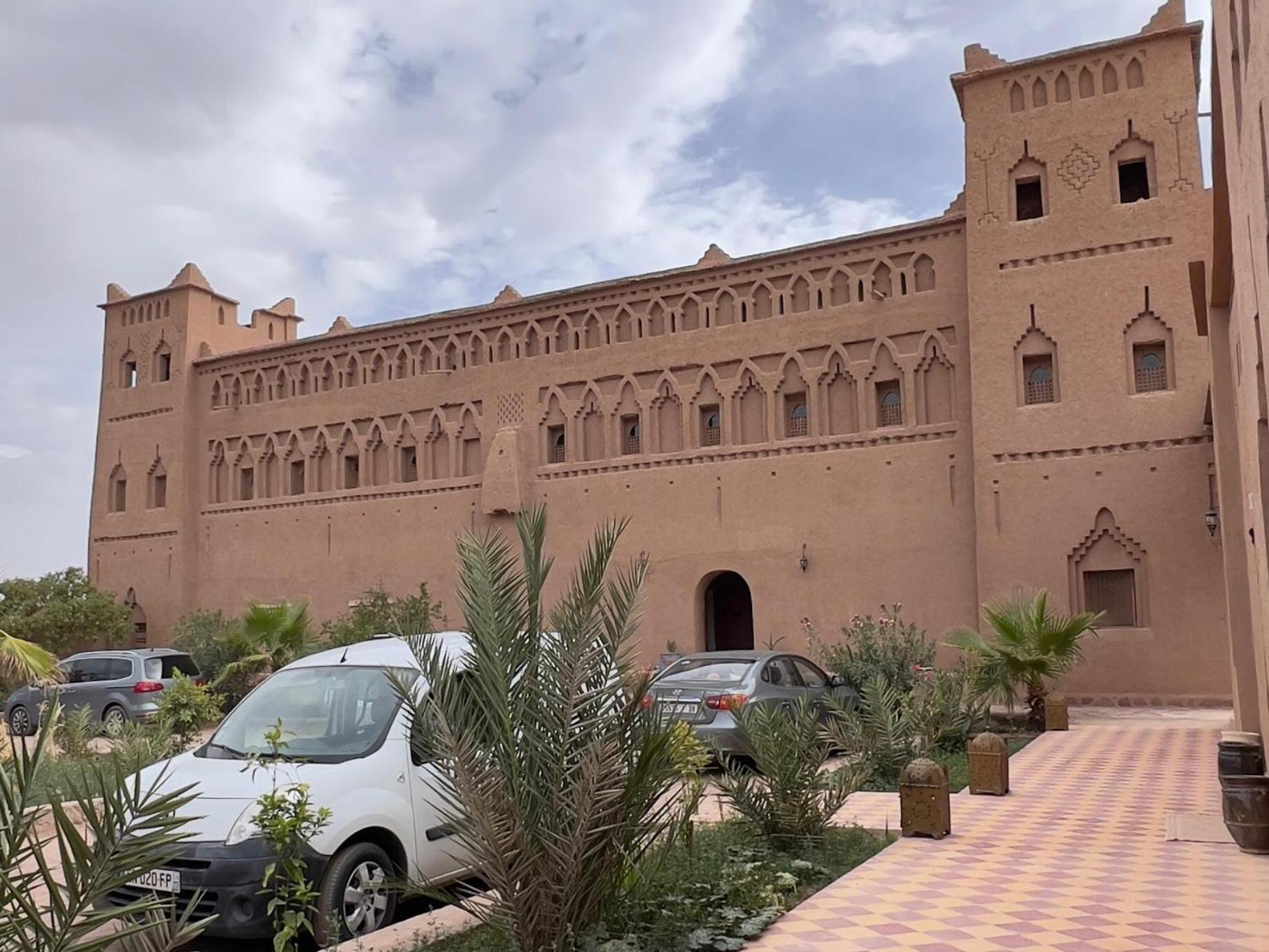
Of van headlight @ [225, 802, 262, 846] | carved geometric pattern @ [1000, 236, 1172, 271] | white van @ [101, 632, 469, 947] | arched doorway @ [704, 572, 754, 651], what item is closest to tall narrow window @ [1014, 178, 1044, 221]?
carved geometric pattern @ [1000, 236, 1172, 271]

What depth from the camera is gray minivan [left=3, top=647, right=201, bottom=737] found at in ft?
55.5

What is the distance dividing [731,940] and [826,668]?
11.8 m

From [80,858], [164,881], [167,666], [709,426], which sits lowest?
[164,881]

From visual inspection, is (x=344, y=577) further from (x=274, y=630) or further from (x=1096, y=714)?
(x=1096, y=714)

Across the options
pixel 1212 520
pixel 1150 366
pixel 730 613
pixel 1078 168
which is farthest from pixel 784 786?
pixel 730 613

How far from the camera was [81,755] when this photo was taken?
35.2ft

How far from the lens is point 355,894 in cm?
584

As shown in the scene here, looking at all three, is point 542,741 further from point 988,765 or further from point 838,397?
point 838,397

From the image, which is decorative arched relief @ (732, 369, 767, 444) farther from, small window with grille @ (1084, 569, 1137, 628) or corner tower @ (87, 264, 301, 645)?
corner tower @ (87, 264, 301, 645)

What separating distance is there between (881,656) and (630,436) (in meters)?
8.80

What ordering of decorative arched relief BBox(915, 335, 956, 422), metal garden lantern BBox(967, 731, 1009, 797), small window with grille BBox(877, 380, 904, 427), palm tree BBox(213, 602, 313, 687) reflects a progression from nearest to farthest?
1. metal garden lantern BBox(967, 731, 1009, 797)
2. palm tree BBox(213, 602, 313, 687)
3. decorative arched relief BBox(915, 335, 956, 422)
4. small window with grille BBox(877, 380, 904, 427)

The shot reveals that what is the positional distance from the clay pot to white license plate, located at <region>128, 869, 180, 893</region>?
6.30 m

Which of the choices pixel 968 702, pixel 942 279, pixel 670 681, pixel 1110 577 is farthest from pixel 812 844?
pixel 942 279

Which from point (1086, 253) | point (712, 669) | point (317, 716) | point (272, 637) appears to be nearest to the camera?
point (317, 716)
